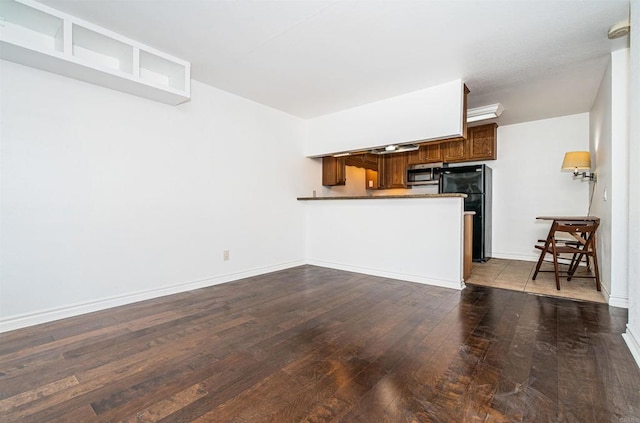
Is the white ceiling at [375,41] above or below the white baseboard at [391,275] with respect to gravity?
above

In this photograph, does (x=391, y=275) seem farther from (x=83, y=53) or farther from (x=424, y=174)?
(x=83, y=53)

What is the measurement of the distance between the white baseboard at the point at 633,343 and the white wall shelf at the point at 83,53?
12.8 ft

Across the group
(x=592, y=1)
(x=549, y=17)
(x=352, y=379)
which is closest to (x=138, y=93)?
(x=352, y=379)

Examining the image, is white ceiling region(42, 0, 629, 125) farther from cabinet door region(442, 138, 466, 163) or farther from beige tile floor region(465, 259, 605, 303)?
beige tile floor region(465, 259, 605, 303)

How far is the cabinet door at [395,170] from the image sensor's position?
5.89m

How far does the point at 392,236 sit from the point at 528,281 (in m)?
1.71

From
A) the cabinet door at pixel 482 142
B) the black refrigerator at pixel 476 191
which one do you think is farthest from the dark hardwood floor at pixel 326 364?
the cabinet door at pixel 482 142

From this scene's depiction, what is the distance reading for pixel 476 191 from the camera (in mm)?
4875

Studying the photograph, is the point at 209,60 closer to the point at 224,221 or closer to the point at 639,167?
the point at 224,221

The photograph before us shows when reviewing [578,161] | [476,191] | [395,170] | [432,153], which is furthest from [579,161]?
[395,170]

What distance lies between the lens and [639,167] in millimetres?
1784

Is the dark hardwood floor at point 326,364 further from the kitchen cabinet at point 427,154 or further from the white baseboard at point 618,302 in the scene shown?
the kitchen cabinet at point 427,154

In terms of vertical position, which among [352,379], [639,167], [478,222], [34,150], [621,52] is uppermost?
[621,52]

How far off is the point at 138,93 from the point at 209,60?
2.42 feet
